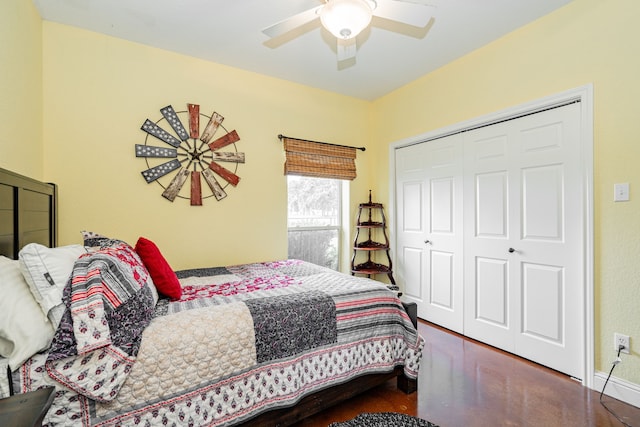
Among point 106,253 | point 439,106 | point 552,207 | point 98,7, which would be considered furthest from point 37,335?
point 439,106

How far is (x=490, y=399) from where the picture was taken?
181cm

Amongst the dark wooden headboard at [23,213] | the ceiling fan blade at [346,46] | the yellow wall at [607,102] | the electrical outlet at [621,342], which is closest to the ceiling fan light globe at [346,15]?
the ceiling fan blade at [346,46]

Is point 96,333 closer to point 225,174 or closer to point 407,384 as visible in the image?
point 407,384

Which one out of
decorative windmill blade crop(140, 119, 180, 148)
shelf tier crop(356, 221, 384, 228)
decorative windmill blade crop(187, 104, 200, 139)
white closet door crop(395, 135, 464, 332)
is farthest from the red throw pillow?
white closet door crop(395, 135, 464, 332)

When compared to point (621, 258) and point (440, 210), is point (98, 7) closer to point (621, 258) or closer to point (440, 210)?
point (440, 210)

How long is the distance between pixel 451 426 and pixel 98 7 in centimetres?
360

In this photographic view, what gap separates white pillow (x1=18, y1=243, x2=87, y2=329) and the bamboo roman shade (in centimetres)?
228

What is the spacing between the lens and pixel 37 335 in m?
1.03

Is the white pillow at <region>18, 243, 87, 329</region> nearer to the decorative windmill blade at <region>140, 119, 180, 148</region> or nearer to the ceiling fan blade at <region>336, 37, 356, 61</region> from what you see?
the decorative windmill blade at <region>140, 119, 180, 148</region>

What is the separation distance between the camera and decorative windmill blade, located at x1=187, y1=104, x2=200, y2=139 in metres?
2.75

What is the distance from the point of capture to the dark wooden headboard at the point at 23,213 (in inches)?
51.8

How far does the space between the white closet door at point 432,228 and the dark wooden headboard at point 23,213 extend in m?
3.18

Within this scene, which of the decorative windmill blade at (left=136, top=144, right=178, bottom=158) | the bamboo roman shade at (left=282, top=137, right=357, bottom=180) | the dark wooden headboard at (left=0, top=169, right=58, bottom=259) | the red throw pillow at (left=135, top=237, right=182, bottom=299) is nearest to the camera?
the dark wooden headboard at (left=0, top=169, right=58, bottom=259)

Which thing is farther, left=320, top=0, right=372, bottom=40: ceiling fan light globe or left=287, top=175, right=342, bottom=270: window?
left=287, top=175, right=342, bottom=270: window
